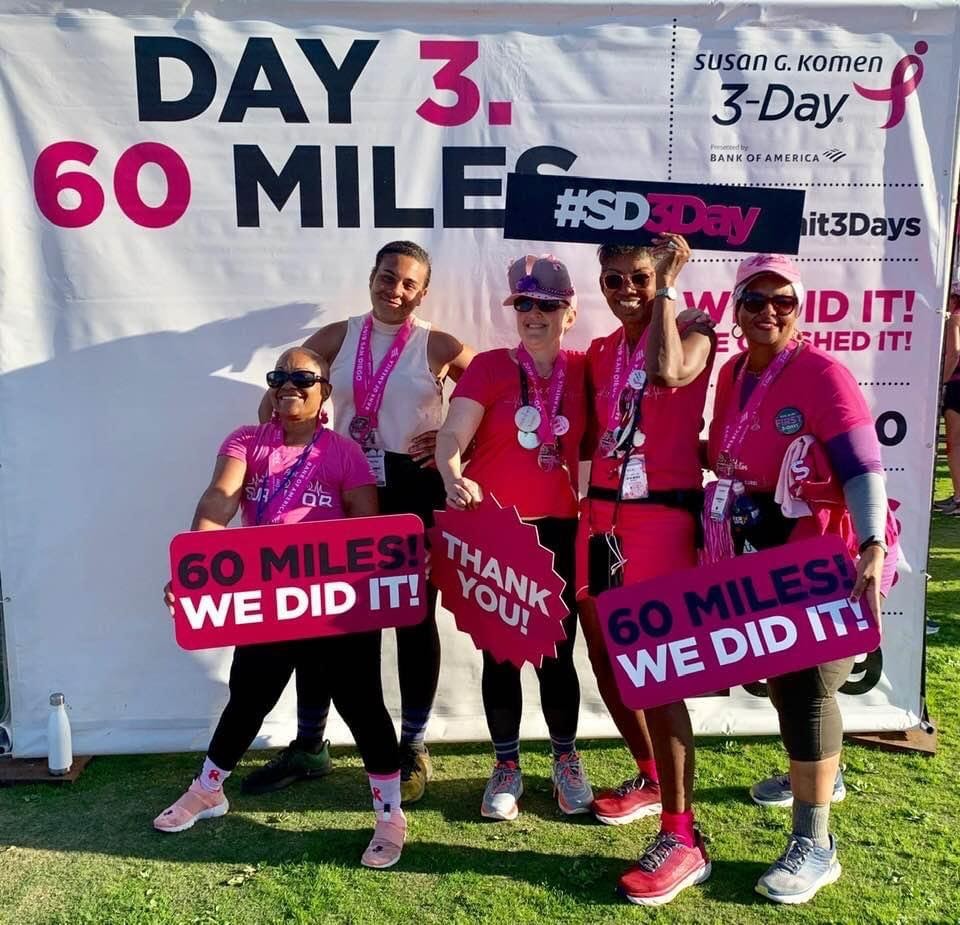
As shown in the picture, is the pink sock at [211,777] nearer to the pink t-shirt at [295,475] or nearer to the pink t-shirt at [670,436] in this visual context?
the pink t-shirt at [295,475]

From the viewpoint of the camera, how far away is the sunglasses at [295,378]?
2736 mm

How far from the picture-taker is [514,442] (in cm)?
286

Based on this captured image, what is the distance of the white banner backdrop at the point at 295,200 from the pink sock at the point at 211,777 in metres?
0.66

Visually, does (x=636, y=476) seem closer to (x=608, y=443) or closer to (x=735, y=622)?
(x=608, y=443)

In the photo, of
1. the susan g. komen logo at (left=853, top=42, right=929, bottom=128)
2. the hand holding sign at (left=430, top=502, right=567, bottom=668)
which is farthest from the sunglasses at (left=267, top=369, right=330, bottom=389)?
the susan g. komen logo at (left=853, top=42, right=929, bottom=128)

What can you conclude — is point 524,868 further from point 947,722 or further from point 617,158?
point 617,158

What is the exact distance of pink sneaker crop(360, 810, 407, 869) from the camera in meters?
2.82

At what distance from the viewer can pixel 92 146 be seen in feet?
10.9

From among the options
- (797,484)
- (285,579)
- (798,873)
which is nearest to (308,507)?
(285,579)

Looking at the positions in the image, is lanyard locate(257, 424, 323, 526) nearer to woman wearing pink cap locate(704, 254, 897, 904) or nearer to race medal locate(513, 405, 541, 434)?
race medal locate(513, 405, 541, 434)

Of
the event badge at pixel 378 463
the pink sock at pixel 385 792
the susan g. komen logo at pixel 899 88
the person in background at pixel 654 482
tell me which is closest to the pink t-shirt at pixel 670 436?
the person in background at pixel 654 482

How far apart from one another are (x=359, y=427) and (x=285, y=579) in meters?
0.69

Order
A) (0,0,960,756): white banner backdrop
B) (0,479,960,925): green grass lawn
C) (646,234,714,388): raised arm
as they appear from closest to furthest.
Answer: (646,234,714,388): raised arm, (0,479,960,925): green grass lawn, (0,0,960,756): white banner backdrop

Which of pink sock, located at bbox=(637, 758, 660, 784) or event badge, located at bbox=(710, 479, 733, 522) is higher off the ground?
event badge, located at bbox=(710, 479, 733, 522)
